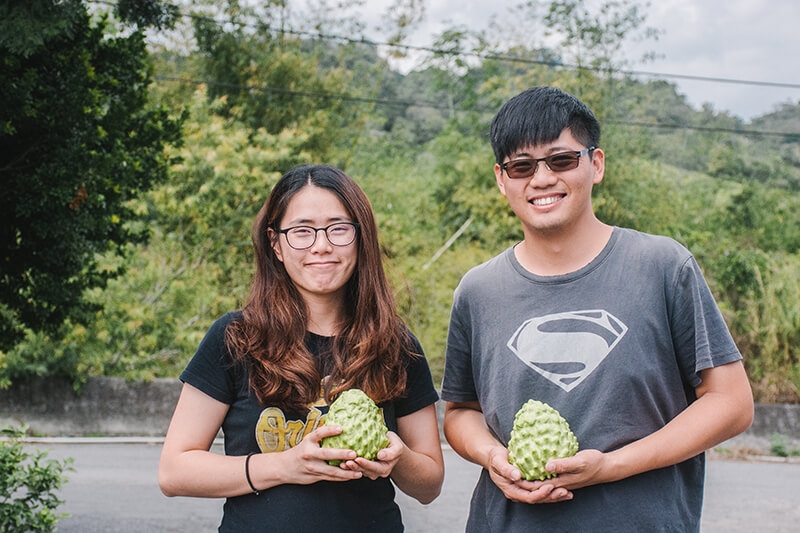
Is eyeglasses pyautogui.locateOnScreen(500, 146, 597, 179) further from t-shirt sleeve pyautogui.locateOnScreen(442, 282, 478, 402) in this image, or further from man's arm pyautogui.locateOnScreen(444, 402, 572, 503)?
man's arm pyautogui.locateOnScreen(444, 402, 572, 503)

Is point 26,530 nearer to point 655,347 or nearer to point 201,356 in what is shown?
point 201,356

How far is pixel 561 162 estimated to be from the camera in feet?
7.78

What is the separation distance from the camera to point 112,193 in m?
5.12

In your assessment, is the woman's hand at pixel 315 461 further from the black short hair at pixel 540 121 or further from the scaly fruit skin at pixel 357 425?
the black short hair at pixel 540 121

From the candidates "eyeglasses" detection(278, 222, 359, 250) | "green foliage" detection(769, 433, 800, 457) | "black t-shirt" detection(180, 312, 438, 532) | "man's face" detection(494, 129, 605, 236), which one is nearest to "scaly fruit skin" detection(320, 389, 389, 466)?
"black t-shirt" detection(180, 312, 438, 532)

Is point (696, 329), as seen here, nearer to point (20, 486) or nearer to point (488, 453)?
point (488, 453)

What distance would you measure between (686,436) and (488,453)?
619mm

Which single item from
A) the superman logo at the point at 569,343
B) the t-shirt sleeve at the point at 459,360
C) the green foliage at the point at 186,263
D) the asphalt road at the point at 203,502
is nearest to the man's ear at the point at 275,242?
the t-shirt sleeve at the point at 459,360

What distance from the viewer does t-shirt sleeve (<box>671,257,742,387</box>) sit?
219 cm

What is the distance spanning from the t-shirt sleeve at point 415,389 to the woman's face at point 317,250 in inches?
15.3

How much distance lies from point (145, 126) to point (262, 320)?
3572mm

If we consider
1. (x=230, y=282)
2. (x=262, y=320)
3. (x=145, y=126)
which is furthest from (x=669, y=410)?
(x=230, y=282)

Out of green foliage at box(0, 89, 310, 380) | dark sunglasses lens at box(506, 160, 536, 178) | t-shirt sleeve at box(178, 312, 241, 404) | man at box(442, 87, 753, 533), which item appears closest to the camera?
man at box(442, 87, 753, 533)

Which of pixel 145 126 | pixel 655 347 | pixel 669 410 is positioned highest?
pixel 145 126
